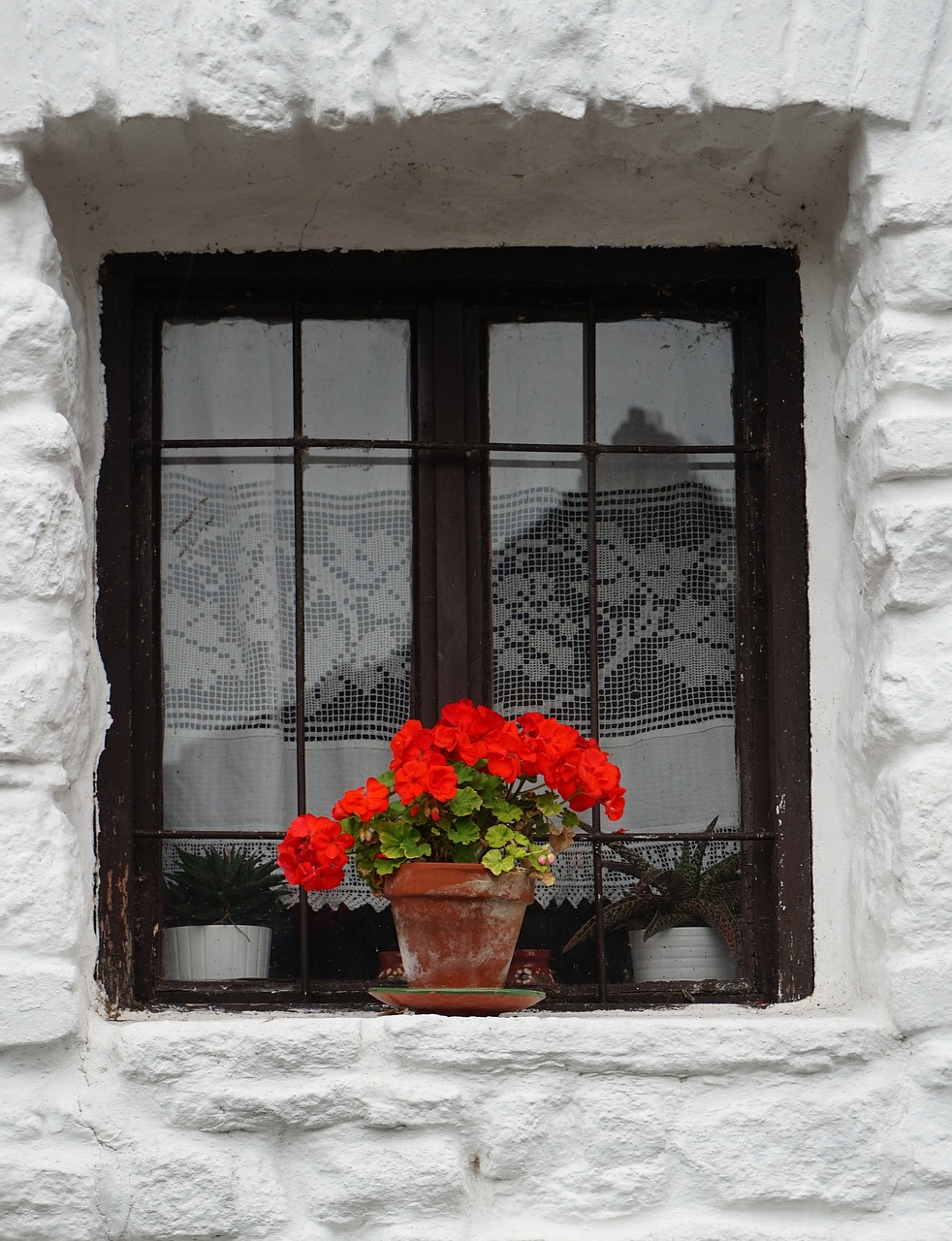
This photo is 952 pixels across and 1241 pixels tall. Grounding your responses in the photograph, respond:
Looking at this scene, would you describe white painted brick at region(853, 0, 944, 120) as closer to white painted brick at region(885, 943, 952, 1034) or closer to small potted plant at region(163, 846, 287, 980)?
white painted brick at region(885, 943, 952, 1034)

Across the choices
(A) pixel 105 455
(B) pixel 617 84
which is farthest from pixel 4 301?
(B) pixel 617 84

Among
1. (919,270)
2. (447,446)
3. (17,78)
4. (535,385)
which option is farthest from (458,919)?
(17,78)

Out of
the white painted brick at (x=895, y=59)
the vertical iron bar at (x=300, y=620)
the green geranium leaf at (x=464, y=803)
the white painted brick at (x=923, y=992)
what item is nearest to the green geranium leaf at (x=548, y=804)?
the green geranium leaf at (x=464, y=803)

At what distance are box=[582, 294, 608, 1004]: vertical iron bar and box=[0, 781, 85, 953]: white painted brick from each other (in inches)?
33.8

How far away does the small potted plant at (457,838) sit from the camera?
2326mm

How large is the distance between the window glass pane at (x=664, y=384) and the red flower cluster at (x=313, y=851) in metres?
0.87

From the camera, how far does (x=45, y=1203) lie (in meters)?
2.17

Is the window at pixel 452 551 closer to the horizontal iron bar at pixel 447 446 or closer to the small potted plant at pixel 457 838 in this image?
the horizontal iron bar at pixel 447 446

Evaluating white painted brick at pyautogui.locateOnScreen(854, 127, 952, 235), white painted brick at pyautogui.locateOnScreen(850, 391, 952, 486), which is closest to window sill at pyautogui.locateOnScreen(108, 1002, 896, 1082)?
white painted brick at pyautogui.locateOnScreen(850, 391, 952, 486)

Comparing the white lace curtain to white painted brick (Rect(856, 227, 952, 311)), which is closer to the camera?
white painted brick (Rect(856, 227, 952, 311))

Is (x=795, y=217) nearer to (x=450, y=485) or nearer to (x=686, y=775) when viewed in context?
(x=450, y=485)

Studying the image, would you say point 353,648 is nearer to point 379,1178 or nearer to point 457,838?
point 457,838

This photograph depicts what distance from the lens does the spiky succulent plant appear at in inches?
103

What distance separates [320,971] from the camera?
263 cm
